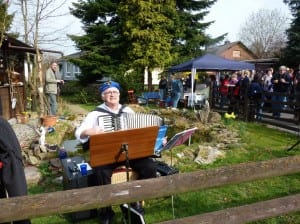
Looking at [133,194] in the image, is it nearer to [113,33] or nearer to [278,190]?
[278,190]

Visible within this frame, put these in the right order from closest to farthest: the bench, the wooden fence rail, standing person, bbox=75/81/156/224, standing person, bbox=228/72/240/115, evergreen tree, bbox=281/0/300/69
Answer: the wooden fence rail, standing person, bbox=75/81/156/224, standing person, bbox=228/72/240/115, the bench, evergreen tree, bbox=281/0/300/69

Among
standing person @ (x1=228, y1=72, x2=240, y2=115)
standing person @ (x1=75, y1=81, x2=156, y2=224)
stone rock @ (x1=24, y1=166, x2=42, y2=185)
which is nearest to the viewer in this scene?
standing person @ (x1=75, y1=81, x2=156, y2=224)

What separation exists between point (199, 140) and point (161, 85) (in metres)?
10.8

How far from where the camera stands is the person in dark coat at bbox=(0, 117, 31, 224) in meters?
2.95

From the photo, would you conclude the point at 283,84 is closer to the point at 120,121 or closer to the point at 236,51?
the point at 120,121

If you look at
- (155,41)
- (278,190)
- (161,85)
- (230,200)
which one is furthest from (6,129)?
(155,41)

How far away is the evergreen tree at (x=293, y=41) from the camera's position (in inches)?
1095

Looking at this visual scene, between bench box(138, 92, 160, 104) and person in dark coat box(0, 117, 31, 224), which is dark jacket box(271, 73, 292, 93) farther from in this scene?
person in dark coat box(0, 117, 31, 224)

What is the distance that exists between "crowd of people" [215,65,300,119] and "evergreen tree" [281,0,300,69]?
14589 millimetres

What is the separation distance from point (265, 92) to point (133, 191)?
10666 mm

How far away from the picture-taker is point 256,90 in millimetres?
12945

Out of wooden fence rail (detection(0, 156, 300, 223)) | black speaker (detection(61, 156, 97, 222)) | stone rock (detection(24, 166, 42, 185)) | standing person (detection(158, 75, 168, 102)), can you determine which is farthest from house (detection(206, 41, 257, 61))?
wooden fence rail (detection(0, 156, 300, 223))

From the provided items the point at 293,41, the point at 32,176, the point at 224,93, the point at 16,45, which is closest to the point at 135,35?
the point at 224,93

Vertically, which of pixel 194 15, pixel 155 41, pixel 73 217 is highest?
pixel 194 15
